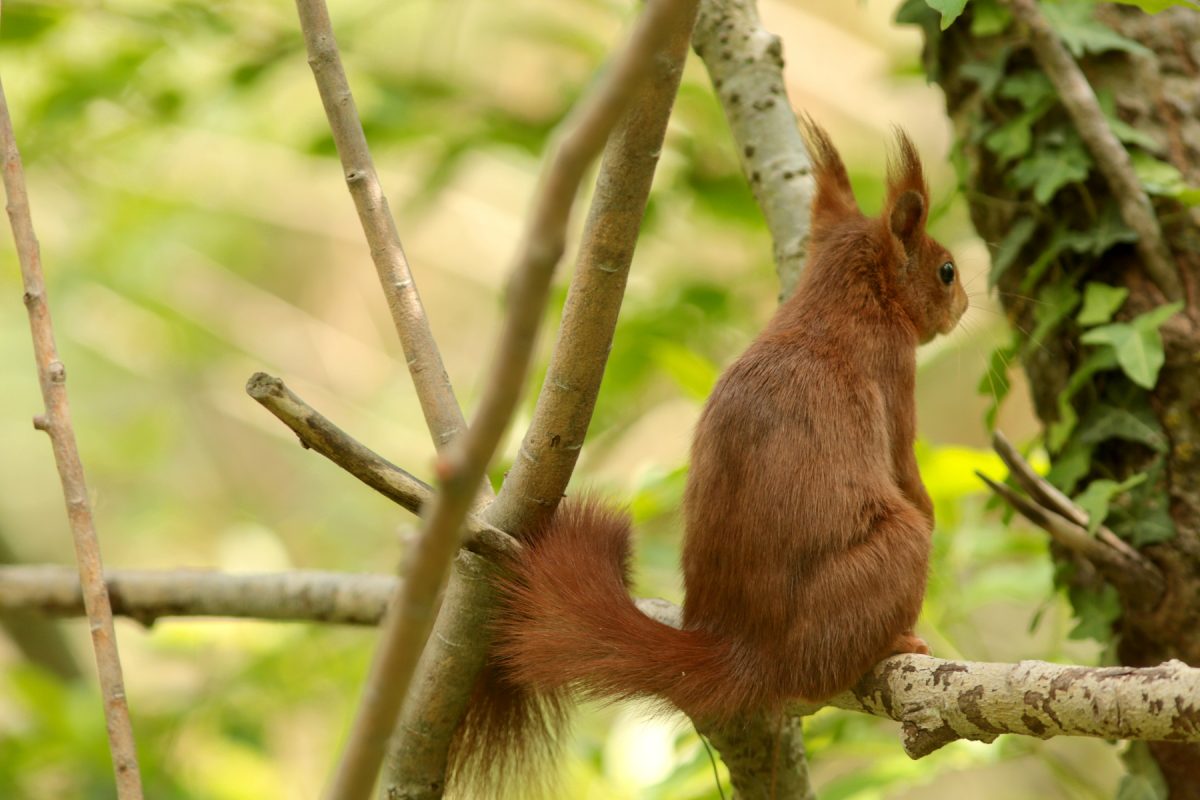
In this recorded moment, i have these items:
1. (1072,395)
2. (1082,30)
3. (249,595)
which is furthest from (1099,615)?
(249,595)

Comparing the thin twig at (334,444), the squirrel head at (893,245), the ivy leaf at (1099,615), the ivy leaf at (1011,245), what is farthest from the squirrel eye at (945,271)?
the thin twig at (334,444)

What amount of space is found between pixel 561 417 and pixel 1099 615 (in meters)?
1.27

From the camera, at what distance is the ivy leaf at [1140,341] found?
6.97 feet

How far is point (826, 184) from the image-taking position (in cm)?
232

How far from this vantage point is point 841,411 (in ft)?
6.29

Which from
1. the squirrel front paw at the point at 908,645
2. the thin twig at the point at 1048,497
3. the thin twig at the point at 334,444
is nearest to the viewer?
the thin twig at the point at 334,444

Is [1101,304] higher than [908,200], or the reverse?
[908,200]

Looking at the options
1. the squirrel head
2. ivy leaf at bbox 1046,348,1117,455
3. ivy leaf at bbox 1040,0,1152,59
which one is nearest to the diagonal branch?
ivy leaf at bbox 1046,348,1117,455

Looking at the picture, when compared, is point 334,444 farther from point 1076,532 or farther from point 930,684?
point 1076,532

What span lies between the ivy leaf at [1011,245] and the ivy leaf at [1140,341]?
267 millimetres

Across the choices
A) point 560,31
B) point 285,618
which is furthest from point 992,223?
point 285,618

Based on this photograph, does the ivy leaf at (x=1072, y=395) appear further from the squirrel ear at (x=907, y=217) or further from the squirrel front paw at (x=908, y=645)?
the squirrel front paw at (x=908, y=645)

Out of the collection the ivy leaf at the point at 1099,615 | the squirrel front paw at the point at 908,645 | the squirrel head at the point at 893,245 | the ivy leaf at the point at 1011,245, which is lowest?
the ivy leaf at the point at 1099,615

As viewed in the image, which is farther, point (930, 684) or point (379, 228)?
point (379, 228)
